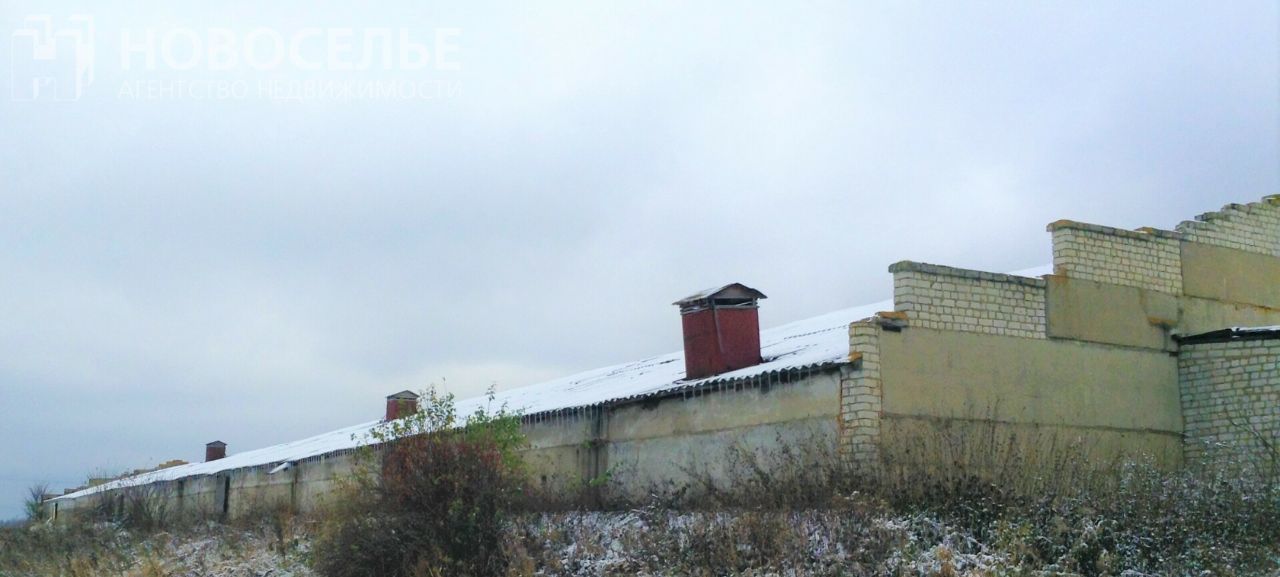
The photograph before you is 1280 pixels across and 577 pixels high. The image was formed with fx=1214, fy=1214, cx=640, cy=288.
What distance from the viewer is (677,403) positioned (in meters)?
17.3

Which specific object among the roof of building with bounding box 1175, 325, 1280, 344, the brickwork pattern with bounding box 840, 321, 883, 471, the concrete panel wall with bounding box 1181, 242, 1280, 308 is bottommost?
the brickwork pattern with bounding box 840, 321, 883, 471

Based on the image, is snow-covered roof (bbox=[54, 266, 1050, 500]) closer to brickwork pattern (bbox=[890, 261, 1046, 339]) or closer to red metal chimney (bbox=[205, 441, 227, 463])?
brickwork pattern (bbox=[890, 261, 1046, 339])

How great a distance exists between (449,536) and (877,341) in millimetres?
5530

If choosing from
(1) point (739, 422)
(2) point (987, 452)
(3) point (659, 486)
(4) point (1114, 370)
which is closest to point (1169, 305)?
(4) point (1114, 370)

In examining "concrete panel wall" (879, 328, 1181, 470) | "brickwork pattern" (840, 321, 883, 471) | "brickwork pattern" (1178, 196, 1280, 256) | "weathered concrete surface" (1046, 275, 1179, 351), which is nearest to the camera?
"brickwork pattern" (840, 321, 883, 471)

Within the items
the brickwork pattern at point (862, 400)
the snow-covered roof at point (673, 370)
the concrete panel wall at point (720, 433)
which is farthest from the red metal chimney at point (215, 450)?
the brickwork pattern at point (862, 400)

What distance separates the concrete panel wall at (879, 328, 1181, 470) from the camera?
1473 centimetres

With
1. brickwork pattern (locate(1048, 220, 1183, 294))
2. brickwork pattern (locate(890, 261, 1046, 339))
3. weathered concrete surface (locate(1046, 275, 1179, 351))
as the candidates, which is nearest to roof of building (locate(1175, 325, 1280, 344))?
weathered concrete surface (locate(1046, 275, 1179, 351))

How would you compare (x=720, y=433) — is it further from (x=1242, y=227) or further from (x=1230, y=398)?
(x=1242, y=227)

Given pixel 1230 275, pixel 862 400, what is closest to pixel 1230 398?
pixel 1230 275

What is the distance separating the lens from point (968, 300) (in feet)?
50.6

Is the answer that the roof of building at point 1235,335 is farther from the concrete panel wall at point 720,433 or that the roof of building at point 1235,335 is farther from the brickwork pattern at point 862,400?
the concrete panel wall at point 720,433

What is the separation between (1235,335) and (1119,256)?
1.80 m

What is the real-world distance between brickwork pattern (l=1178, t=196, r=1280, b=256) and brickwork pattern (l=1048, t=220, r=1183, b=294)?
57 cm
